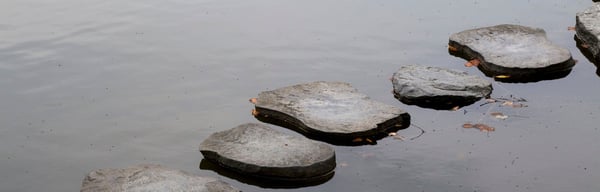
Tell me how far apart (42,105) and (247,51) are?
70.8 inches

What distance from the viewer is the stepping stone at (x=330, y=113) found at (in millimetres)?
5527

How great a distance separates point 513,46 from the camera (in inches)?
271

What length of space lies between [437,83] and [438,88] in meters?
0.08

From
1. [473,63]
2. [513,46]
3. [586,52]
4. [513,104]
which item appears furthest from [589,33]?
[513,104]

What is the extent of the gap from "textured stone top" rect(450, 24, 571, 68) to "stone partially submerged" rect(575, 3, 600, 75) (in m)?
0.30

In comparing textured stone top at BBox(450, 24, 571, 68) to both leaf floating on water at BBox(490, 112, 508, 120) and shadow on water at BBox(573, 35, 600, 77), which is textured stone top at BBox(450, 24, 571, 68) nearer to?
shadow on water at BBox(573, 35, 600, 77)

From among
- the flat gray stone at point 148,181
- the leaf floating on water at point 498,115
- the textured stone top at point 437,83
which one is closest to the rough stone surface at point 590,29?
the textured stone top at point 437,83

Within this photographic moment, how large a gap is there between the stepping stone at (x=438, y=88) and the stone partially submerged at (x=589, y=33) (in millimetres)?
1142

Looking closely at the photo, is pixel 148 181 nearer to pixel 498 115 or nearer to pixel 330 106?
pixel 330 106

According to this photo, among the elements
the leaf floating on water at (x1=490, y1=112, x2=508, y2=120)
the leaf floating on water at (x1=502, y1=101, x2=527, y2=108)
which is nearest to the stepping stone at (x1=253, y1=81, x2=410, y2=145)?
the leaf floating on water at (x1=490, y1=112, x2=508, y2=120)

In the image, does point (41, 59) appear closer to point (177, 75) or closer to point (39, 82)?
point (39, 82)

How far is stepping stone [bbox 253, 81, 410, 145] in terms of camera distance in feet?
18.1

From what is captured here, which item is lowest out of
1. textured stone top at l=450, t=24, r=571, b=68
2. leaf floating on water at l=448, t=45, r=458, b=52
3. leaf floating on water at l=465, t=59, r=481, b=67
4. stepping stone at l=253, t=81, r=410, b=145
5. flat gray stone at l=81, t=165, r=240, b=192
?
leaf floating on water at l=465, t=59, r=481, b=67

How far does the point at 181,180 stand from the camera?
16.1 ft
